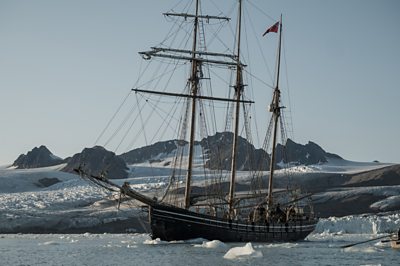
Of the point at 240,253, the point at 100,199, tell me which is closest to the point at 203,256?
the point at 240,253

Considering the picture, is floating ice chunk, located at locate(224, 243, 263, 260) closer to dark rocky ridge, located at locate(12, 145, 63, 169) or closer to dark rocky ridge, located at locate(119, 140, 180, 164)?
dark rocky ridge, located at locate(12, 145, 63, 169)

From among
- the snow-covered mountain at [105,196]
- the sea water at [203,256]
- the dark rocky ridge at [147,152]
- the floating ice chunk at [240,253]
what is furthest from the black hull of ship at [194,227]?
the dark rocky ridge at [147,152]

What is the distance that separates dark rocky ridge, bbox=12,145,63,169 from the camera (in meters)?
168

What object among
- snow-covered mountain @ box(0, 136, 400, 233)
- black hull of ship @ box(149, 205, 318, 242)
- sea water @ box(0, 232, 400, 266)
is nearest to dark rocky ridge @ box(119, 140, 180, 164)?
snow-covered mountain @ box(0, 136, 400, 233)

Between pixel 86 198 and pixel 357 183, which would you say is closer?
pixel 86 198

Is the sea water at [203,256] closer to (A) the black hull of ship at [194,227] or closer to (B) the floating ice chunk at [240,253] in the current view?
(B) the floating ice chunk at [240,253]

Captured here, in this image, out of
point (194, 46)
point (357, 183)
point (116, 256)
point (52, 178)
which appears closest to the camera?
point (116, 256)

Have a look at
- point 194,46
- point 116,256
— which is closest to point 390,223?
point 194,46

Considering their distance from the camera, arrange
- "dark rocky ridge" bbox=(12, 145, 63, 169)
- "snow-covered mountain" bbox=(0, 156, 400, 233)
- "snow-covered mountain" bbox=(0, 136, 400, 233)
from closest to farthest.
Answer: "snow-covered mountain" bbox=(0, 156, 400, 233) < "snow-covered mountain" bbox=(0, 136, 400, 233) < "dark rocky ridge" bbox=(12, 145, 63, 169)

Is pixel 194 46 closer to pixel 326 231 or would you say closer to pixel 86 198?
pixel 326 231

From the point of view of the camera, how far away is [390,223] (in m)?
74.9

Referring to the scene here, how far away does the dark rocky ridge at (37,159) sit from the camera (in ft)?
550

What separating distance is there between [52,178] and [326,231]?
6032cm

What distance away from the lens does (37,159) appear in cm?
16975
